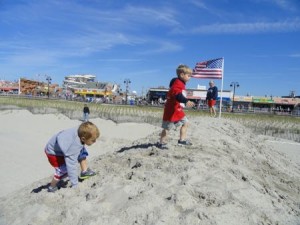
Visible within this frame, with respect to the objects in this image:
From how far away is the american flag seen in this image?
50.8ft

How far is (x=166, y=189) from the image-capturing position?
16.2 feet

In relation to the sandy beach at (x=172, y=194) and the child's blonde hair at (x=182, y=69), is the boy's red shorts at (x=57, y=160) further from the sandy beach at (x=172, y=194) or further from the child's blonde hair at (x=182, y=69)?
the child's blonde hair at (x=182, y=69)

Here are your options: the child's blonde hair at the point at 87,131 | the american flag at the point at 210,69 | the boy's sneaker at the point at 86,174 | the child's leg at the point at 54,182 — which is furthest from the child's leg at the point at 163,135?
the american flag at the point at 210,69

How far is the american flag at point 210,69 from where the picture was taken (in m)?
15.5

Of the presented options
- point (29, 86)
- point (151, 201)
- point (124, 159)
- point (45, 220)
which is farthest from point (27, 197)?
point (29, 86)

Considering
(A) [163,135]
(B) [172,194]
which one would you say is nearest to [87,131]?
(B) [172,194]

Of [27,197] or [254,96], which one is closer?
[27,197]

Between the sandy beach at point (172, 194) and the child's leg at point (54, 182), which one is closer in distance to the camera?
the sandy beach at point (172, 194)

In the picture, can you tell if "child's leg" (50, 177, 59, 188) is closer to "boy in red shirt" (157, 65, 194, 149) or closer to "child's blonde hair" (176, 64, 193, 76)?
"boy in red shirt" (157, 65, 194, 149)

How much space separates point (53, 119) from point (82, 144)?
82.1 ft

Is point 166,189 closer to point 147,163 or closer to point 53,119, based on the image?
point 147,163

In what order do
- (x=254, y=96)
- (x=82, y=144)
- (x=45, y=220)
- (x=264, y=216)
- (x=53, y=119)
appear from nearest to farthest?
(x=264, y=216), (x=45, y=220), (x=82, y=144), (x=53, y=119), (x=254, y=96)

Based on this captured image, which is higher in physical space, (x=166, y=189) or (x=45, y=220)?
(x=166, y=189)

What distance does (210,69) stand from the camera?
50.9 feet
